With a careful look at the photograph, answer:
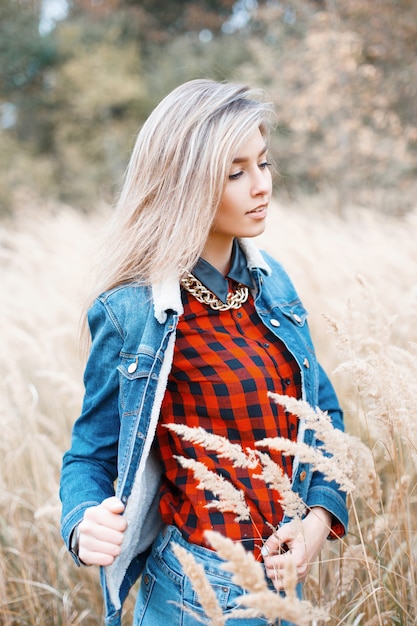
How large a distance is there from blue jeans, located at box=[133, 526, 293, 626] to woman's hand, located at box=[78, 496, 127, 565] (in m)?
0.13

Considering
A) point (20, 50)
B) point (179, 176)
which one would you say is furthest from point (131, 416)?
point (20, 50)

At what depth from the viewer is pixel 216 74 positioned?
20.5ft

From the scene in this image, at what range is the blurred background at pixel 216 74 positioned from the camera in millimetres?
8188

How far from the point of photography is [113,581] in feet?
4.51

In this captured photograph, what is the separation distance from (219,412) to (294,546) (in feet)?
1.07

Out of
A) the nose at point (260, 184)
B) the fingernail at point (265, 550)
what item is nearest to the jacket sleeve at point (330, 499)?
the fingernail at point (265, 550)

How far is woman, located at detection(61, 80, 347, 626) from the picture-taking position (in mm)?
1341

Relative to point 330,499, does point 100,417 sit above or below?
above

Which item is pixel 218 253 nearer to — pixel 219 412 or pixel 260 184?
pixel 260 184

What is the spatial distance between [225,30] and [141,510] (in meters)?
17.5

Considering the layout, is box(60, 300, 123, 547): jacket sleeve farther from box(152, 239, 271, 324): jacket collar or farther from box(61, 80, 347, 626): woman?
box(152, 239, 271, 324): jacket collar

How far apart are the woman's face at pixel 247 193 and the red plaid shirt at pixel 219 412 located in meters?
0.22

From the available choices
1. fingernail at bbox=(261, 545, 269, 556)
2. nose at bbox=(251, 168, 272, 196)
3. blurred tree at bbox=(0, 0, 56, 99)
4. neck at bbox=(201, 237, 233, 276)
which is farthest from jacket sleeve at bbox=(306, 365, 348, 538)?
blurred tree at bbox=(0, 0, 56, 99)

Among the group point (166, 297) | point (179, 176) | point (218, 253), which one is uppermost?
point (179, 176)
